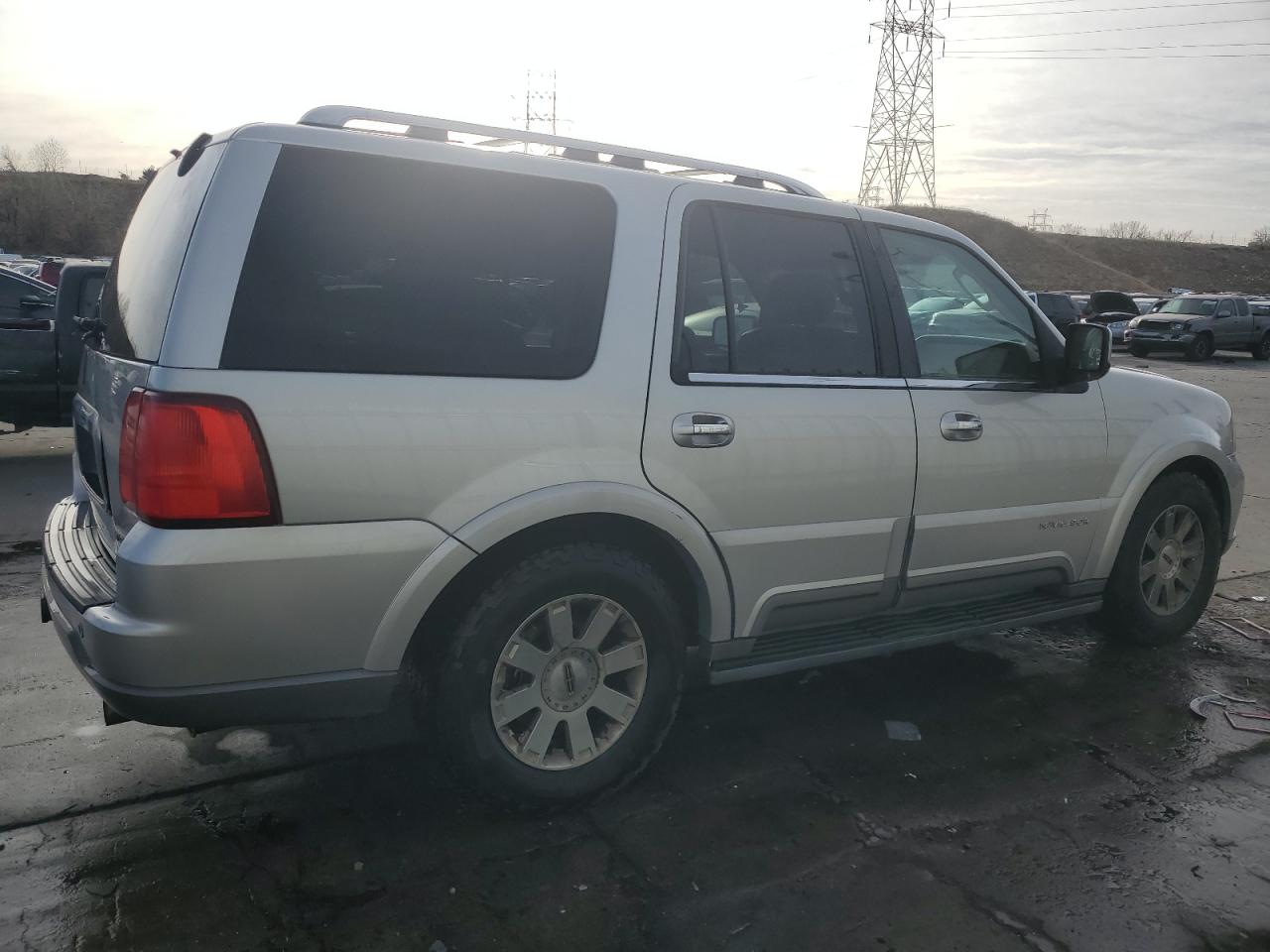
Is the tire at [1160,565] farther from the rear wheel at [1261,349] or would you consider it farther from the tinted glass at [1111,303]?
the tinted glass at [1111,303]

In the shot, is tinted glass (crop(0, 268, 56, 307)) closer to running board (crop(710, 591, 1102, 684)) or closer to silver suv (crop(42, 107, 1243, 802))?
silver suv (crop(42, 107, 1243, 802))

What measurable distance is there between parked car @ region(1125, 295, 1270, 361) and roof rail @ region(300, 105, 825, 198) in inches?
1108

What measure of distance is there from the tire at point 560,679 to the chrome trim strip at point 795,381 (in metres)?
0.63

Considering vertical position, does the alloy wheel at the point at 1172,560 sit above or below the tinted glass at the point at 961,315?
below

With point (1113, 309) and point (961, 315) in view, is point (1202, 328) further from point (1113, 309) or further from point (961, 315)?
point (961, 315)

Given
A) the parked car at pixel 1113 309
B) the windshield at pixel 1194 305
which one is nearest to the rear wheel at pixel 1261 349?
the windshield at pixel 1194 305

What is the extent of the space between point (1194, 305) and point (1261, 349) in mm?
2852

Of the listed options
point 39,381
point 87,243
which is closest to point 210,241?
point 39,381

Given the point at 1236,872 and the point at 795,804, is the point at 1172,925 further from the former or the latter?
the point at 795,804

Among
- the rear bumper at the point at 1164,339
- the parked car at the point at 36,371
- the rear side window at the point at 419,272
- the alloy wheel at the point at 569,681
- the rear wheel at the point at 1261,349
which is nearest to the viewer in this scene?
the rear side window at the point at 419,272

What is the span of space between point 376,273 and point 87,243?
69.6 metres

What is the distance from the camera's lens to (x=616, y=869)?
2939 mm

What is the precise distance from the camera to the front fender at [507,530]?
2801mm

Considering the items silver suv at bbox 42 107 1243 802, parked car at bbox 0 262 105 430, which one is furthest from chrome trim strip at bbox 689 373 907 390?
parked car at bbox 0 262 105 430
